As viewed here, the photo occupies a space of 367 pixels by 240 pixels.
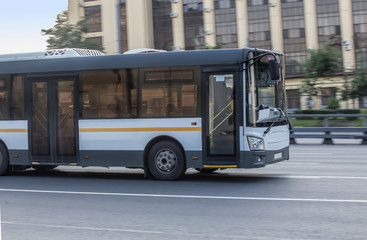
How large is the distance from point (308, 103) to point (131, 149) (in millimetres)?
29364

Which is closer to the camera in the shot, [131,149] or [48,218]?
[48,218]

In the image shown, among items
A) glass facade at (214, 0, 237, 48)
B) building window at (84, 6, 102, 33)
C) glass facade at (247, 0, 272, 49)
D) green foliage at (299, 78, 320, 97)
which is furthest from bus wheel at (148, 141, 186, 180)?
building window at (84, 6, 102, 33)

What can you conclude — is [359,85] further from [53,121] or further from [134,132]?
[53,121]

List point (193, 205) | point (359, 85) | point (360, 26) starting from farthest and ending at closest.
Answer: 1. point (360, 26)
2. point (359, 85)
3. point (193, 205)

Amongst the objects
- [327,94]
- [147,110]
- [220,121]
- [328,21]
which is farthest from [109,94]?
[328,21]

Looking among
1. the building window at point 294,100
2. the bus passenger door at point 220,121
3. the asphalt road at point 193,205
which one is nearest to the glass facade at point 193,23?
the building window at point 294,100

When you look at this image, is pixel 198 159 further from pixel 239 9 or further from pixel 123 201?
pixel 239 9

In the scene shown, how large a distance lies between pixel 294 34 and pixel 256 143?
127 feet

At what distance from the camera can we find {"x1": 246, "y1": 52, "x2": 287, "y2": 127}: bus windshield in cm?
1012

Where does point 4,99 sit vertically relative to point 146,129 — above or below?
above

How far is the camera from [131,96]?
1105 cm

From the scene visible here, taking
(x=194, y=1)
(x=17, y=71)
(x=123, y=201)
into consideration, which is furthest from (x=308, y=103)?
(x=123, y=201)

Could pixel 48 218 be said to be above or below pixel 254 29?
below

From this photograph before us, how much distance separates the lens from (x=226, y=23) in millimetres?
48594
